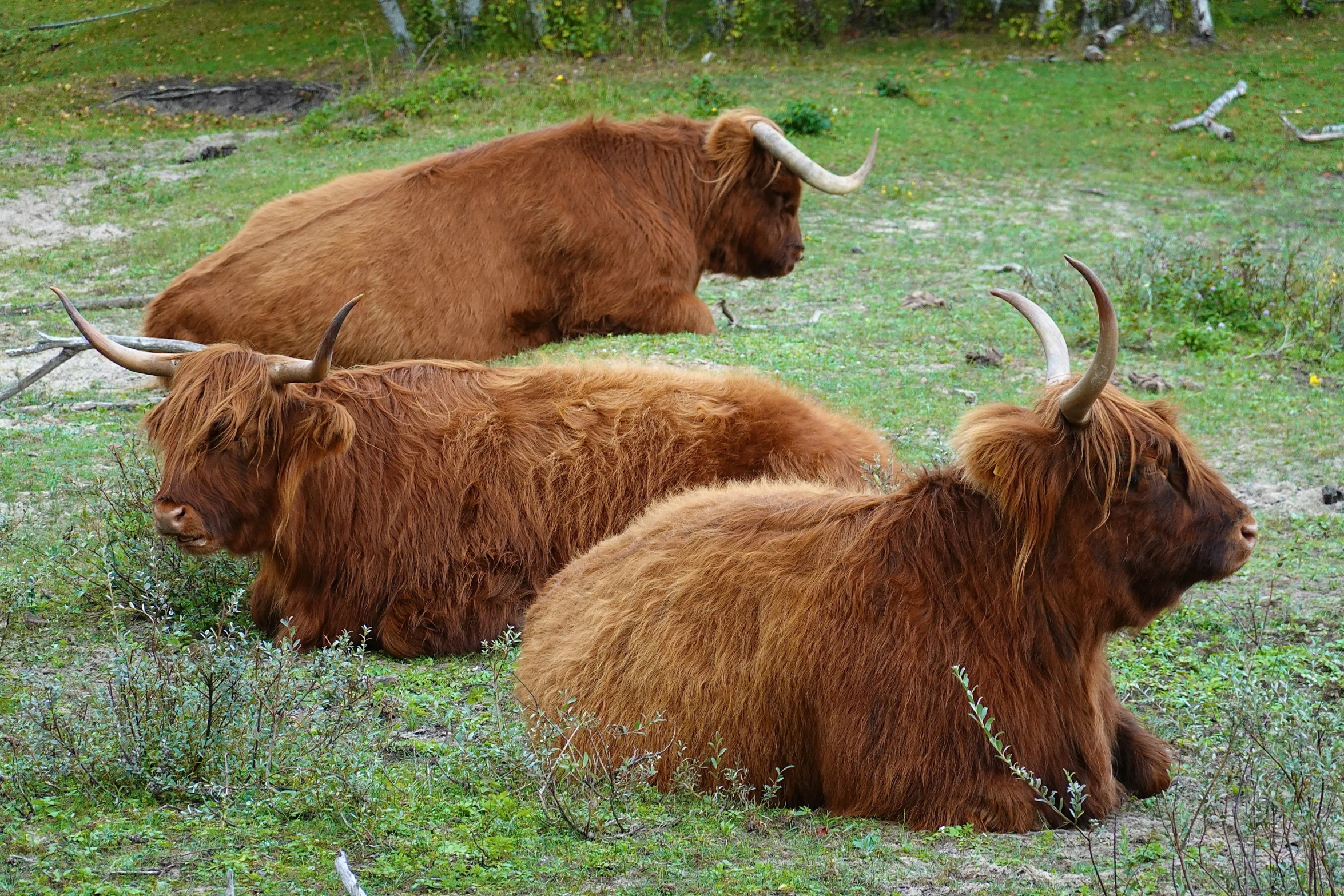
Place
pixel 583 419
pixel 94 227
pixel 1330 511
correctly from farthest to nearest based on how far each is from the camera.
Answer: pixel 94 227, pixel 1330 511, pixel 583 419

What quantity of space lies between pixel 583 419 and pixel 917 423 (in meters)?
2.63

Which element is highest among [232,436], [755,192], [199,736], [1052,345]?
[1052,345]

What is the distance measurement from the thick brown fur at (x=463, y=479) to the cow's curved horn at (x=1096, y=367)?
1.94 metres

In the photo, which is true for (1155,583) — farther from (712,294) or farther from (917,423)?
(712,294)

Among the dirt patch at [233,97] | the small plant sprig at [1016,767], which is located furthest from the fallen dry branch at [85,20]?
the small plant sprig at [1016,767]

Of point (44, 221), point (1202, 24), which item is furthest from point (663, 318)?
point (1202, 24)

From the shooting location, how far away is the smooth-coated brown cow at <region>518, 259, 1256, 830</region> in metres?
3.61

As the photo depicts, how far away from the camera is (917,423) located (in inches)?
303

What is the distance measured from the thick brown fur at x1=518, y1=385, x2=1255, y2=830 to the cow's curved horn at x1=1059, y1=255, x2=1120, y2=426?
75mm

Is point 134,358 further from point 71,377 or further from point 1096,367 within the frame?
point 71,377

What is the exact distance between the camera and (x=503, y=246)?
881 cm

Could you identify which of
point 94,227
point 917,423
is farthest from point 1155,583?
point 94,227

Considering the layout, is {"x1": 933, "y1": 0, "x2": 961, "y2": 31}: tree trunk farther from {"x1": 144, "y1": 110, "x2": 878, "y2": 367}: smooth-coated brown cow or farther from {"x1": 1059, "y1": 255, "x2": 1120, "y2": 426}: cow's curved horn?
{"x1": 1059, "y1": 255, "x2": 1120, "y2": 426}: cow's curved horn

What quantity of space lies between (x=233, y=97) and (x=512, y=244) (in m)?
14.0
